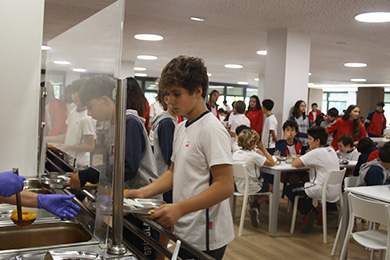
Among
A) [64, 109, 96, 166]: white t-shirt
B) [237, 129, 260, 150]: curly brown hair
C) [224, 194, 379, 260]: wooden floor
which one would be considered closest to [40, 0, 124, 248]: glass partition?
[64, 109, 96, 166]: white t-shirt

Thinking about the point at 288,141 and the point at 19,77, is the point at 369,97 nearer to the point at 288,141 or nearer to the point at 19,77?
the point at 288,141

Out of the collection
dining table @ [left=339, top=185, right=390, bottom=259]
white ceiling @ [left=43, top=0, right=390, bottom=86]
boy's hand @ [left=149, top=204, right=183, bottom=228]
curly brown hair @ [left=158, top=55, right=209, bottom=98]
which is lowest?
dining table @ [left=339, top=185, right=390, bottom=259]

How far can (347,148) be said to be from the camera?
15.2 feet

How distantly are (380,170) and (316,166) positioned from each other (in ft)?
2.12

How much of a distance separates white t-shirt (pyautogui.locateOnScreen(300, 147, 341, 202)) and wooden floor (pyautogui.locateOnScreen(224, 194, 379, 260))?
1.36 feet

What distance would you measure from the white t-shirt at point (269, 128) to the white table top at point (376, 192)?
85.0 inches

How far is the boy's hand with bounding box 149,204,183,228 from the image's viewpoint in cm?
123

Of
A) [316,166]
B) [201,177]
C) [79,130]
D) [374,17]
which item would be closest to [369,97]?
[374,17]

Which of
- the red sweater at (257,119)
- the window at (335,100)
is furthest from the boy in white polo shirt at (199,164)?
the window at (335,100)

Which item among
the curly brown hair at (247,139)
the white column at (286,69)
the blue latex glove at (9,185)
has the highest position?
the white column at (286,69)

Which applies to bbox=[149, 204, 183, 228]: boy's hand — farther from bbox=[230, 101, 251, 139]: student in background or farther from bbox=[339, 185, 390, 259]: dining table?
bbox=[230, 101, 251, 139]: student in background

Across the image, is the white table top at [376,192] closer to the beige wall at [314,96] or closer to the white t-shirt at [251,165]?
the white t-shirt at [251,165]

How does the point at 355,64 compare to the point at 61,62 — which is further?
the point at 355,64

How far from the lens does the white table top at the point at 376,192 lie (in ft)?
8.84
